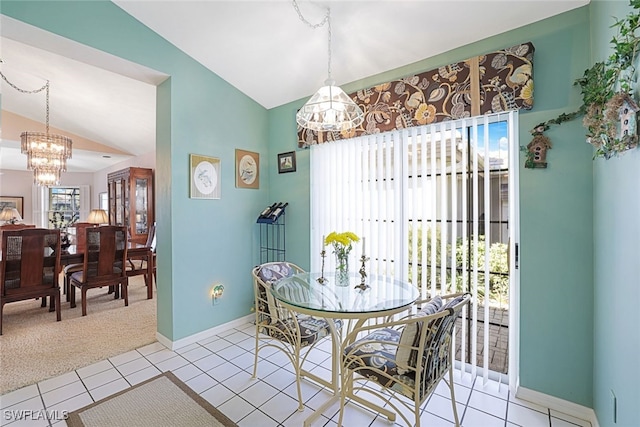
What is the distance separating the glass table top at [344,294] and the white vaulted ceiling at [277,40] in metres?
1.87

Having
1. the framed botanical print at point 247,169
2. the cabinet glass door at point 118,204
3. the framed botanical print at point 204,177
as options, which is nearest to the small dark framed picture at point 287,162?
the framed botanical print at point 247,169

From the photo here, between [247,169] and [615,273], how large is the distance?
122 inches

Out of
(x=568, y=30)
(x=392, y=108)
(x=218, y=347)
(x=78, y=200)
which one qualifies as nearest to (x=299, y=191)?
(x=392, y=108)

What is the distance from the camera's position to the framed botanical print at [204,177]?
2.83m

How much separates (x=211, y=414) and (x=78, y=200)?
9.67m

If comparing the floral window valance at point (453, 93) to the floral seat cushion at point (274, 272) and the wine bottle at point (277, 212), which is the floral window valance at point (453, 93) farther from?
the floral seat cushion at point (274, 272)

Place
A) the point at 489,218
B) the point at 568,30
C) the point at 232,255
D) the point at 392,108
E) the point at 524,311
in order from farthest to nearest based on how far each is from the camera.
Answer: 1. the point at 232,255
2. the point at 392,108
3. the point at 489,218
4. the point at 524,311
5. the point at 568,30

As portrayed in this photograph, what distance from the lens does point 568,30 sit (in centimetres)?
181

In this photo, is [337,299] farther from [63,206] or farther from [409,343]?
[63,206]

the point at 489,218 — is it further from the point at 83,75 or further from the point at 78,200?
the point at 78,200

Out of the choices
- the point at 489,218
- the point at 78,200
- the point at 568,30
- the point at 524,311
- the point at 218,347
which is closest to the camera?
the point at 568,30

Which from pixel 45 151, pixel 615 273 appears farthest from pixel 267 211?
Answer: pixel 45 151

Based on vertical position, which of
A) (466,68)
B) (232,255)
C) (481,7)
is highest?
(481,7)

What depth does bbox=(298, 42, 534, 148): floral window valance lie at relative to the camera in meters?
1.91
